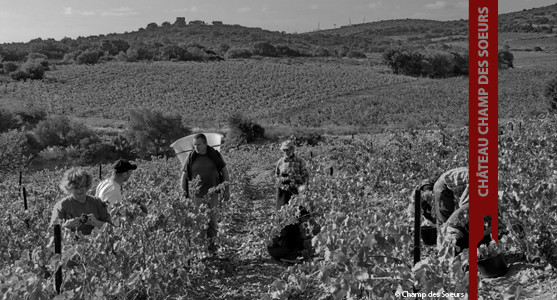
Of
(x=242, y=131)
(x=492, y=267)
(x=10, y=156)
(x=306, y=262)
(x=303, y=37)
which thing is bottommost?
(x=10, y=156)

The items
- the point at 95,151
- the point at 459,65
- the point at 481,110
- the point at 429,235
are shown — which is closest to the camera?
the point at 481,110

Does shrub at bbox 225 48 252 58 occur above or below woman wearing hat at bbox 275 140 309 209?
above

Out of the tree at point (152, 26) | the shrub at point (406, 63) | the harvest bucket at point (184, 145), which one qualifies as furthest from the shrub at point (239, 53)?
the harvest bucket at point (184, 145)

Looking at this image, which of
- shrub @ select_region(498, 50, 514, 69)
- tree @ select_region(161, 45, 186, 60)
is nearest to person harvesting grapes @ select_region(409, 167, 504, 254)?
shrub @ select_region(498, 50, 514, 69)

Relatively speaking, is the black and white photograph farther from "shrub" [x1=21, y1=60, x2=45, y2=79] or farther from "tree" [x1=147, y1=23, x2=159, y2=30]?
"tree" [x1=147, y1=23, x2=159, y2=30]

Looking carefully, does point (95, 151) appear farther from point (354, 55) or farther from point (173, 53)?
point (354, 55)

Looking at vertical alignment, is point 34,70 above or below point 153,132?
above

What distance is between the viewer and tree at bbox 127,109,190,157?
35938mm

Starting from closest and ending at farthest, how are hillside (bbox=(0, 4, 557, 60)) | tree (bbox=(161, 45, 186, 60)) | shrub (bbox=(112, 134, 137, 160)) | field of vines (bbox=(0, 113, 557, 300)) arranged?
field of vines (bbox=(0, 113, 557, 300)) → shrub (bbox=(112, 134, 137, 160)) → tree (bbox=(161, 45, 186, 60)) → hillside (bbox=(0, 4, 557, 60))

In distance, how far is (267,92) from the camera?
5012 cm

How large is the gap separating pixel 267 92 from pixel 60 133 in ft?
64.5

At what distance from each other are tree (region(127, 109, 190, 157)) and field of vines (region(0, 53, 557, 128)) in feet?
8.73

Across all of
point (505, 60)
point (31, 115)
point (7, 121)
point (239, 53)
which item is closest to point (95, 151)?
point (7, 121)

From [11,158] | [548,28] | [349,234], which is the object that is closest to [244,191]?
[349,234]
